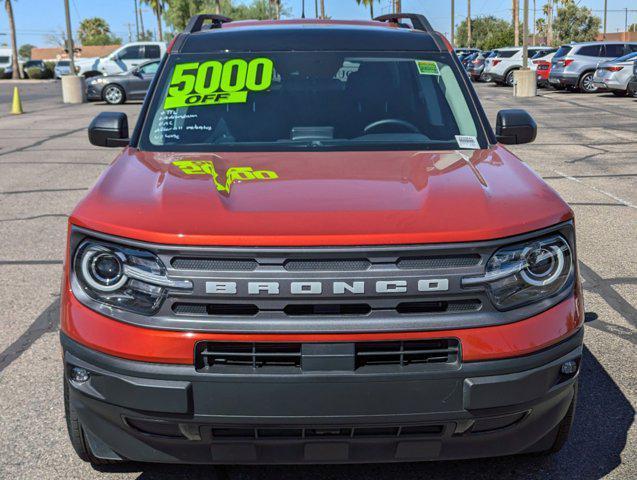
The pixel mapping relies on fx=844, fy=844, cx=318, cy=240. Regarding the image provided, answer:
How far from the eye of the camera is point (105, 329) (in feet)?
8.79

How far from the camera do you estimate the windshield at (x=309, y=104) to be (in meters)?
3.98

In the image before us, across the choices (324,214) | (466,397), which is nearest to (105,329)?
(324,214)

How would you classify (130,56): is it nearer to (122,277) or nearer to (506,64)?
(506,64)

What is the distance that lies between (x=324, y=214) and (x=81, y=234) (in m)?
0.81

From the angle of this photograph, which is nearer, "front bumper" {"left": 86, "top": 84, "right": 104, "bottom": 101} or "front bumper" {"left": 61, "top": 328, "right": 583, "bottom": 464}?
"front bumper" {"left": 61, "top": 328, "right": 583, "bottom": 464}

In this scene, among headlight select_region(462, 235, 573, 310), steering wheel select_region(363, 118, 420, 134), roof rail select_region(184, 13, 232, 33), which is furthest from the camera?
roof rail select_region(184, 13, 232, 33)

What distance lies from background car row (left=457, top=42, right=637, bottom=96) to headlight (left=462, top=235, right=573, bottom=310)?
23.9 m

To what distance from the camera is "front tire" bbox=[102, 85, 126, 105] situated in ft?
90.5

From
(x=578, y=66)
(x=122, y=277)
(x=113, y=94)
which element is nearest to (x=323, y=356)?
(x=122, y=277)

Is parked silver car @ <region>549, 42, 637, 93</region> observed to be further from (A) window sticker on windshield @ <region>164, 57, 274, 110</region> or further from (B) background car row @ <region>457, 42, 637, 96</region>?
(A) window sticker on windshield @ <region>164, 57, 274, 110</region>

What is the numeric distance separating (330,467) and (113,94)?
25994mm

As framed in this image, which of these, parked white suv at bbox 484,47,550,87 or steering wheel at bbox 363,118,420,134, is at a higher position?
steering wheel at bbox 363,118,420,134

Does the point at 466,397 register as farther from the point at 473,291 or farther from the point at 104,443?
the point at 104,443

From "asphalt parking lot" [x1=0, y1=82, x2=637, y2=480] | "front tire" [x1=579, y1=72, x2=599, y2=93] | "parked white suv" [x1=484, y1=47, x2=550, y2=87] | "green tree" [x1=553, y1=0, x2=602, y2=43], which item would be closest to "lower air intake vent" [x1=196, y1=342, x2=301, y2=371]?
"asphalt parking lot" [x1=0, y1=82, x2=637, y2=480]
